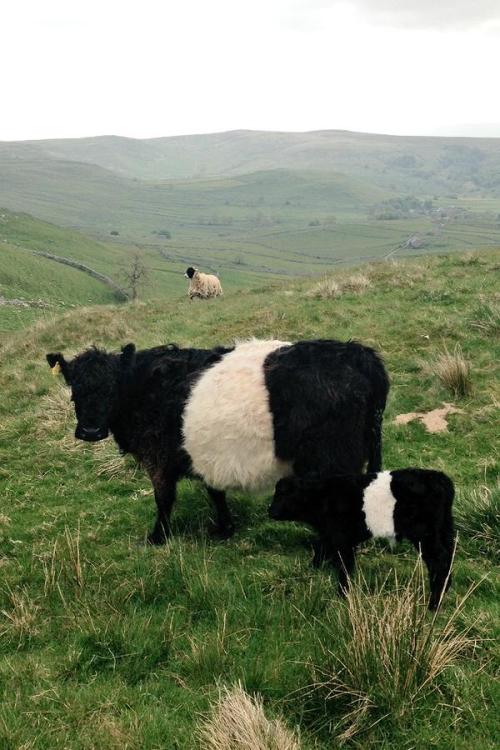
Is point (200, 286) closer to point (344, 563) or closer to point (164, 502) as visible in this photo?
point (164, 502)

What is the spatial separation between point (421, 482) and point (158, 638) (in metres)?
2.47

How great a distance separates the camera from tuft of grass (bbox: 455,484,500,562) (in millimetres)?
5500

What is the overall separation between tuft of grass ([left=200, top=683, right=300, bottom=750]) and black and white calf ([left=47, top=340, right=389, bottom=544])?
2.66 meters

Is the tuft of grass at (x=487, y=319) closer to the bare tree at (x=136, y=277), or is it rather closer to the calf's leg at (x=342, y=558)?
the calf's leg at (x=342, y=558)

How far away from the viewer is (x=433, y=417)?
884 cm

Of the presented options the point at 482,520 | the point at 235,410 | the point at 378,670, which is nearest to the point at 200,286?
the point at 235,410

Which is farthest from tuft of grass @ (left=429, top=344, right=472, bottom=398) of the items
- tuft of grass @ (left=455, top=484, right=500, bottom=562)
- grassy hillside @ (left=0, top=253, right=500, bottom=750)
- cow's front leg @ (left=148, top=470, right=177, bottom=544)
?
cow's front leg @ (left=148, top=470, right=177, bottom=544)

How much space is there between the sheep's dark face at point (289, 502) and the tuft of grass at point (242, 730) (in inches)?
80.2

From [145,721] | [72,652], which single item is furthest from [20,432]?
[145,721]

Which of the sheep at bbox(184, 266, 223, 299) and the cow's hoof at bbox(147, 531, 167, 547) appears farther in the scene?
the sheep at bbox(184, 266, 223, 299)

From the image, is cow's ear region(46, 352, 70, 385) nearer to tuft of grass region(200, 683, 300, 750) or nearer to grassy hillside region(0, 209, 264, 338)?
tuft of grass region(200, 683, 300, 750)

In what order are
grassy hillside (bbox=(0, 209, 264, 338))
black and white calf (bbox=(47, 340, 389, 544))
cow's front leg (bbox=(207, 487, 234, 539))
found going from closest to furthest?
black and white calf (bbox=(47, 340, 389, 544))
cow's front leg (bbox=(207, 487, 234, 539))
grassy hillside (bbox=(0, 209, 264, 338))

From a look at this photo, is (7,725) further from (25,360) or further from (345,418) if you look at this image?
(25,360)

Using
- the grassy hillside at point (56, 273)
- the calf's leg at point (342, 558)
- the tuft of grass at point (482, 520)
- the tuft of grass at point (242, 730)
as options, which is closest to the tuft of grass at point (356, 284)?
the tuft of grass at point (482, 520)
